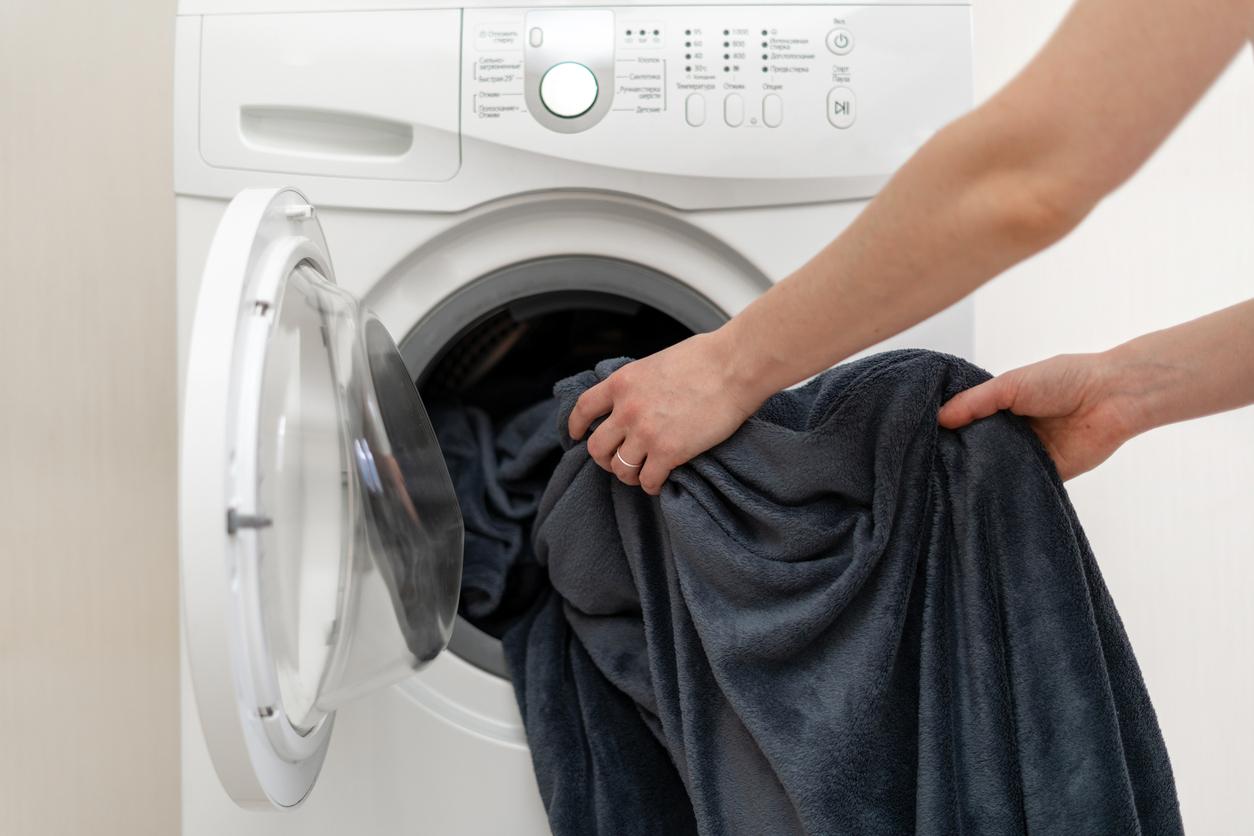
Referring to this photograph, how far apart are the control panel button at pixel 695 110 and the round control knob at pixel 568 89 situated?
3.2 inches

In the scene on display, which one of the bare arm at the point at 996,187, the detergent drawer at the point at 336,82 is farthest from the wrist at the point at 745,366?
the detergent drawer at the point at 336,82

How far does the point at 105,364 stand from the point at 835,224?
0.72 m

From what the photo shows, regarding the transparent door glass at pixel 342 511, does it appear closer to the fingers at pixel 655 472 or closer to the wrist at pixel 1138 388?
the fingers at pixel 655 472

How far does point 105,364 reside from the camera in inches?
36.9

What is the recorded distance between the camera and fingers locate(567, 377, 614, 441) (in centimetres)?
73

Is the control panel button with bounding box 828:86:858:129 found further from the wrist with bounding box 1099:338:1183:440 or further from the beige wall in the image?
the beige wall

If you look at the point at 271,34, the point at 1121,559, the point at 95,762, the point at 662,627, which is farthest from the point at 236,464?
the point at 1121,559

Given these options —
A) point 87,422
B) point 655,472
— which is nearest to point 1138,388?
point 655,472

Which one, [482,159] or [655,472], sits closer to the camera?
[655,472]

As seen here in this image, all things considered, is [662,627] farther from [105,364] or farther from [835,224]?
[105,364]

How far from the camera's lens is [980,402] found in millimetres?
674

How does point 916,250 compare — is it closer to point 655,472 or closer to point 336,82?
point 655,472

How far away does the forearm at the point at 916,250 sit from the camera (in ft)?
1.61

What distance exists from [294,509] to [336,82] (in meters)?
0.40
